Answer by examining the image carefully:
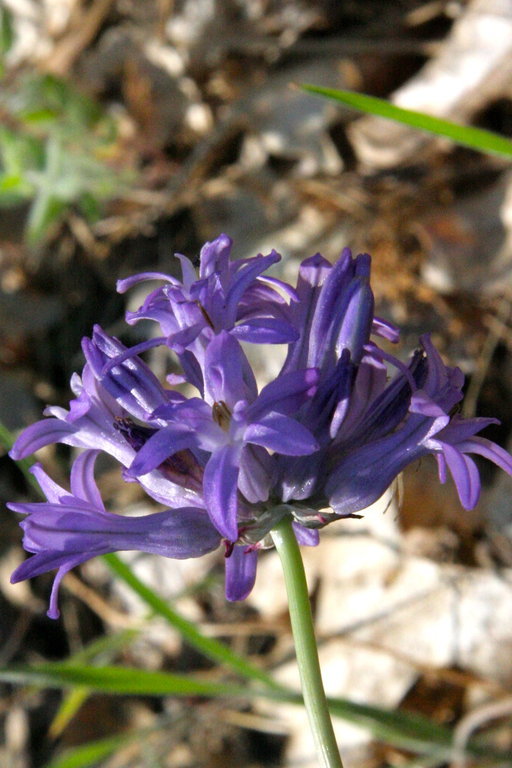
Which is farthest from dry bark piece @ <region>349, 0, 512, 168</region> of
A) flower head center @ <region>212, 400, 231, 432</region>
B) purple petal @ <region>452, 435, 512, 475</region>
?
flower head center @ <region>212, 400, 231, 432</region>

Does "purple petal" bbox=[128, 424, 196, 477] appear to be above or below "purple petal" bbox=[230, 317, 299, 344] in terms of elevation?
below

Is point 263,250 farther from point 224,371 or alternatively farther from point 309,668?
point 309,668

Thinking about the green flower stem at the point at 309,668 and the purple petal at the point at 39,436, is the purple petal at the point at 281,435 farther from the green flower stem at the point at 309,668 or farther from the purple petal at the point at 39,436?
the purple petal at the point at 39,436

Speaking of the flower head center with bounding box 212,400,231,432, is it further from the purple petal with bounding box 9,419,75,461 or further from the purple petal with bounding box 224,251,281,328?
the purple petal with bounding box 9,419,75,461

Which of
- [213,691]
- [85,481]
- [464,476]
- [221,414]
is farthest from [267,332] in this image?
[213,691]

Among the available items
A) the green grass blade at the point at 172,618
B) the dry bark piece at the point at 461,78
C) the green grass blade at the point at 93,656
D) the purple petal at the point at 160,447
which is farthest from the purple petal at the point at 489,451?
the dry bark piece at the point at 461,78

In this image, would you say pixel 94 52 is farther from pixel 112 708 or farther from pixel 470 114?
pixel 112 708

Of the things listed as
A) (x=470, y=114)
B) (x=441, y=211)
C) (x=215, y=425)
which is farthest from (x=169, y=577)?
(x=215, y=425)
